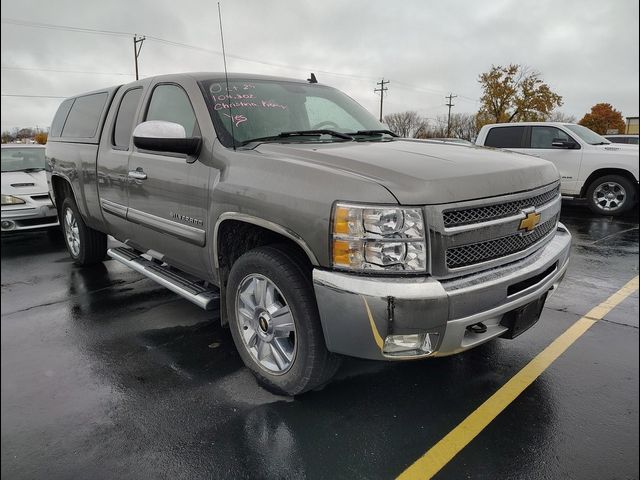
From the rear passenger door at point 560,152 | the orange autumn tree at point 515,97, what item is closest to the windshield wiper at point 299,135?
the rear passenger door at point 560,152

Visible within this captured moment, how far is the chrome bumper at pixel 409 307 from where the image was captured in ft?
7.07

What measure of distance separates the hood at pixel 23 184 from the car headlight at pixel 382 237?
6.76 metres

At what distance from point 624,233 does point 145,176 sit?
25.7 ft

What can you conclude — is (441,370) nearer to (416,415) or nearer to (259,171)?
(416,415)

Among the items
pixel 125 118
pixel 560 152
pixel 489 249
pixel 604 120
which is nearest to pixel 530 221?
pixel 489 249

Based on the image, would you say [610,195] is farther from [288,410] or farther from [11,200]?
[11,200]

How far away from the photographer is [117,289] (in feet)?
16.2

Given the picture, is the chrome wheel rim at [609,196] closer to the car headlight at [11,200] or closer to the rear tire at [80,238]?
the rear tire at [80,238]

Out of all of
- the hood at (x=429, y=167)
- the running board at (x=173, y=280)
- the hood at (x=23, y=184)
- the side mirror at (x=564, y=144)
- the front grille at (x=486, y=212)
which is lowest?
the running board at (x=173, y=280)

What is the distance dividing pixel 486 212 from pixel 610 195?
28.3 ft

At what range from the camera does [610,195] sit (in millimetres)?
9406

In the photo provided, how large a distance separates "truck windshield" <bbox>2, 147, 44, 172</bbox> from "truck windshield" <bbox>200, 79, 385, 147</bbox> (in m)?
6.64

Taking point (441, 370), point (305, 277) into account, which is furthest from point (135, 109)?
point (441, 370)

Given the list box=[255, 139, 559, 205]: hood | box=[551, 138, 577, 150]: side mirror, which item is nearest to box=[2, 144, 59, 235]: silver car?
box=[255, 139, 559, 205]: hood
